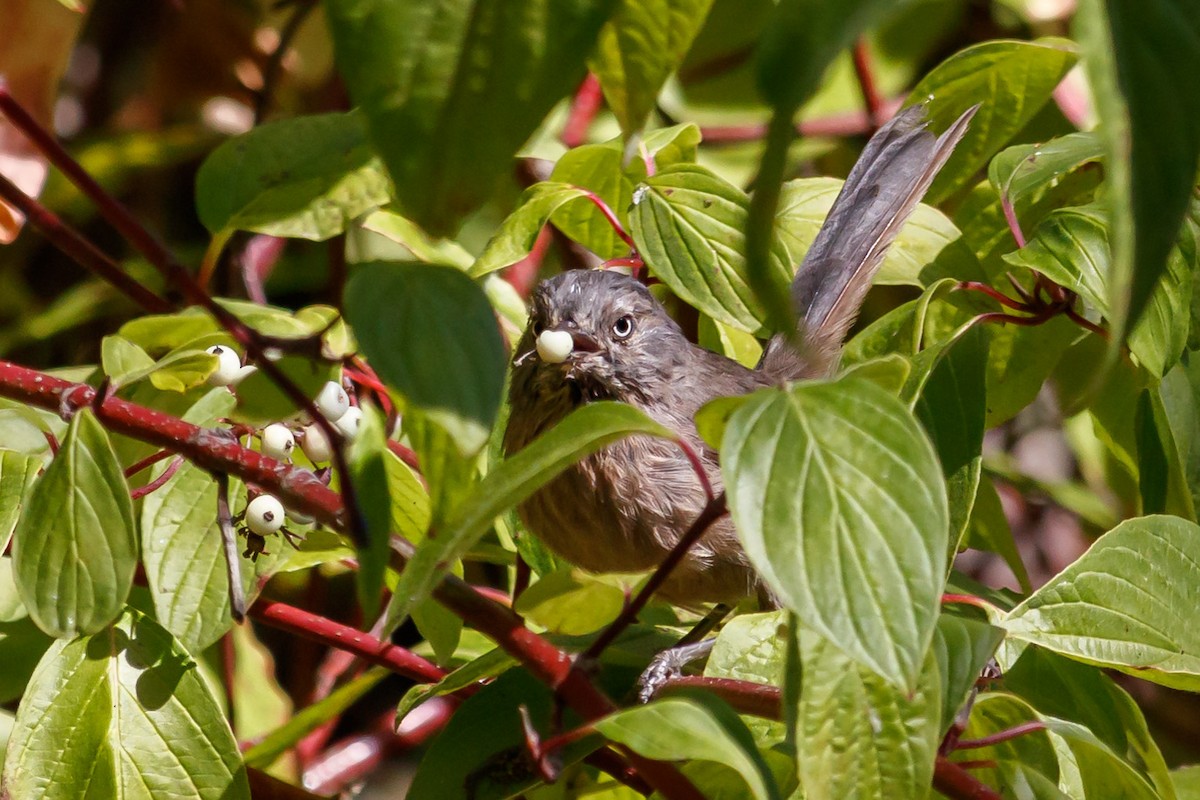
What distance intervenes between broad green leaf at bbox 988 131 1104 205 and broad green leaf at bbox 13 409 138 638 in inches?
47.4

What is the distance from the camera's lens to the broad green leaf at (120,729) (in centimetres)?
145

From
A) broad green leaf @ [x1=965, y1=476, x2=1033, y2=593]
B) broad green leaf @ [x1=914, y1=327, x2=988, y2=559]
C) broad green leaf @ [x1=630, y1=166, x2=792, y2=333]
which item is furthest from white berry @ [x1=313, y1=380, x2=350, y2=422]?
broad green leaf @ [x1=965, y1=476, x2=1033, y2=593]

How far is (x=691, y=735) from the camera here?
1.03m

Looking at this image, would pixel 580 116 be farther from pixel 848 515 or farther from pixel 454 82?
pixel 454 82

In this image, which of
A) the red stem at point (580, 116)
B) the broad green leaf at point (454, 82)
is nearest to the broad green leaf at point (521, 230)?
the broad green leaf at point (454, 82)

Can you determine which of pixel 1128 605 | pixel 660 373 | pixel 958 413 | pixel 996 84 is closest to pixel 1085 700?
pixel 1128 605

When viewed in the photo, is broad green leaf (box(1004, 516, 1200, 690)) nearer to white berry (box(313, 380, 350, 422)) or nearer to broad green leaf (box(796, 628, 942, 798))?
broad green leaf (box(796, 628, 942, 798))

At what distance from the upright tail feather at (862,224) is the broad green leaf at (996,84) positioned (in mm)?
408

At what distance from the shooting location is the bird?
96.7 inches

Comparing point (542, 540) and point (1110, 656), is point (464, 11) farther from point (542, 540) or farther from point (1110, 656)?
point (542, 540)

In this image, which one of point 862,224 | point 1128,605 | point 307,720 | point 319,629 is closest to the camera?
point 1128,605

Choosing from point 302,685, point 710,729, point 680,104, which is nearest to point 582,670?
point 710,729

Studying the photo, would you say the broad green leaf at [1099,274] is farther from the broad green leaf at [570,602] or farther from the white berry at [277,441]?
the white berry at [277,441]

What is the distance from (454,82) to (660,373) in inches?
82.3
